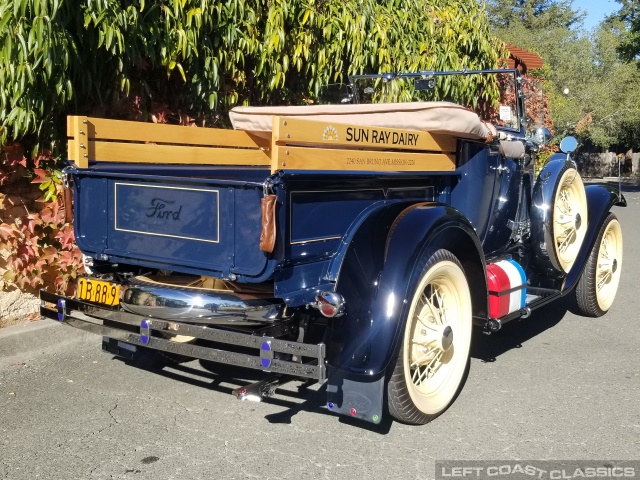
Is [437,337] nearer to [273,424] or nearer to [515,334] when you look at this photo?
[273,424]

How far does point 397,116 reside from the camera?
13.9ft

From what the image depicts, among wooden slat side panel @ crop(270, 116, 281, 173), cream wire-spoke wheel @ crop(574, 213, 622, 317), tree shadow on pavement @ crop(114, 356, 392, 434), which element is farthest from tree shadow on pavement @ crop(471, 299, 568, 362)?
wooden slat side panel @ crop(270, 116, 281, 173)

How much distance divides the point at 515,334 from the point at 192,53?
3.36 metres

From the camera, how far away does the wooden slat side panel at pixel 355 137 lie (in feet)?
10.3

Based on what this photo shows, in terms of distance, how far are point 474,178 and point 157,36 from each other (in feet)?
8.26

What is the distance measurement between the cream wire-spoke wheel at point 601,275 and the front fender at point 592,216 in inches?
7.2

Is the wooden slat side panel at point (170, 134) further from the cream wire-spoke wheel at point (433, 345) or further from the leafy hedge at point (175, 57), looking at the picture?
the cream wire-spoke wheel at point (433, 345)

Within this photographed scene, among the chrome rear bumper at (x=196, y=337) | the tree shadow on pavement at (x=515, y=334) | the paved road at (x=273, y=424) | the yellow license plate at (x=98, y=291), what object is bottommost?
the paved road at (x=273, y=424)

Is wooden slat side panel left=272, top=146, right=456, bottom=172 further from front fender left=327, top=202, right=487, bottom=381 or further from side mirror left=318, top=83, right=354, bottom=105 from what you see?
side mirror left=318, top=83, right=354, bottom=105

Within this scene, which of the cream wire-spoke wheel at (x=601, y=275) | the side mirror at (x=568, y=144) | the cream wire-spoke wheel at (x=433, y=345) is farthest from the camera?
the cream wire-spoke wheel at (x=601, y=275)

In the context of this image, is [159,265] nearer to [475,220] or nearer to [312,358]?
[312,358]

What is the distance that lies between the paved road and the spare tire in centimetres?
68

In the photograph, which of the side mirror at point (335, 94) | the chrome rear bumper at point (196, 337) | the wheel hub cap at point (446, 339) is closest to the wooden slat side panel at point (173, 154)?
the chrome rear bumper at point (196, 337)

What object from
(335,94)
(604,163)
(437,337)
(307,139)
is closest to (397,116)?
(307,139)
